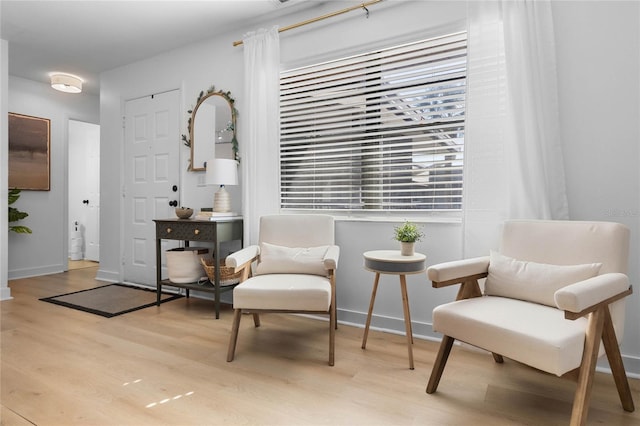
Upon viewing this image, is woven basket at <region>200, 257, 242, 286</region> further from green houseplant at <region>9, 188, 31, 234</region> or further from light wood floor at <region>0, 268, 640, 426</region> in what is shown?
green houseplant at <region>9, 188, 31, 234</region>

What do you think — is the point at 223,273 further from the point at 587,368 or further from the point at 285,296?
the point at 587,368

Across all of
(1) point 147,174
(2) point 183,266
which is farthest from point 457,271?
(1) point 147,174

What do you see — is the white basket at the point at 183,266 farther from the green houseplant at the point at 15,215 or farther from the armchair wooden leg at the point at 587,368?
the armchair wooden leg at the point at 587,368

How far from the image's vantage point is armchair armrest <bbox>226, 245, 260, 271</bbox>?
2.27 metres

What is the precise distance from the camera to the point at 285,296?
2.06m

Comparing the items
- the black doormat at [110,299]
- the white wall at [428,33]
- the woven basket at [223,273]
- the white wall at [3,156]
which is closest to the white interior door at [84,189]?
the white wall at [3,156]

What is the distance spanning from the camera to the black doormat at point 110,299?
3152 mm

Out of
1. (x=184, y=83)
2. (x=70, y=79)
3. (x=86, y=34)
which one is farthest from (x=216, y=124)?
(x=70, y=79)

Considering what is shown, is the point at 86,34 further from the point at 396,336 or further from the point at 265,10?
the point at 396,336

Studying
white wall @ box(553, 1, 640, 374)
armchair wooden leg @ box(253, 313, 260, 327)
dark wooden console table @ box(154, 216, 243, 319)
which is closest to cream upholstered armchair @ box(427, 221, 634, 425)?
white wall @ box(553, 1, 640, 374)

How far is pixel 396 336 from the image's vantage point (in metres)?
2.55

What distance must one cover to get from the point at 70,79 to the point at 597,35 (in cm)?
522

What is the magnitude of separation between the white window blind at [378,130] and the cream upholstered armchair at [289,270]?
423 mm

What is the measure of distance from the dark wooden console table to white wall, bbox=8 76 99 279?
2.52m
